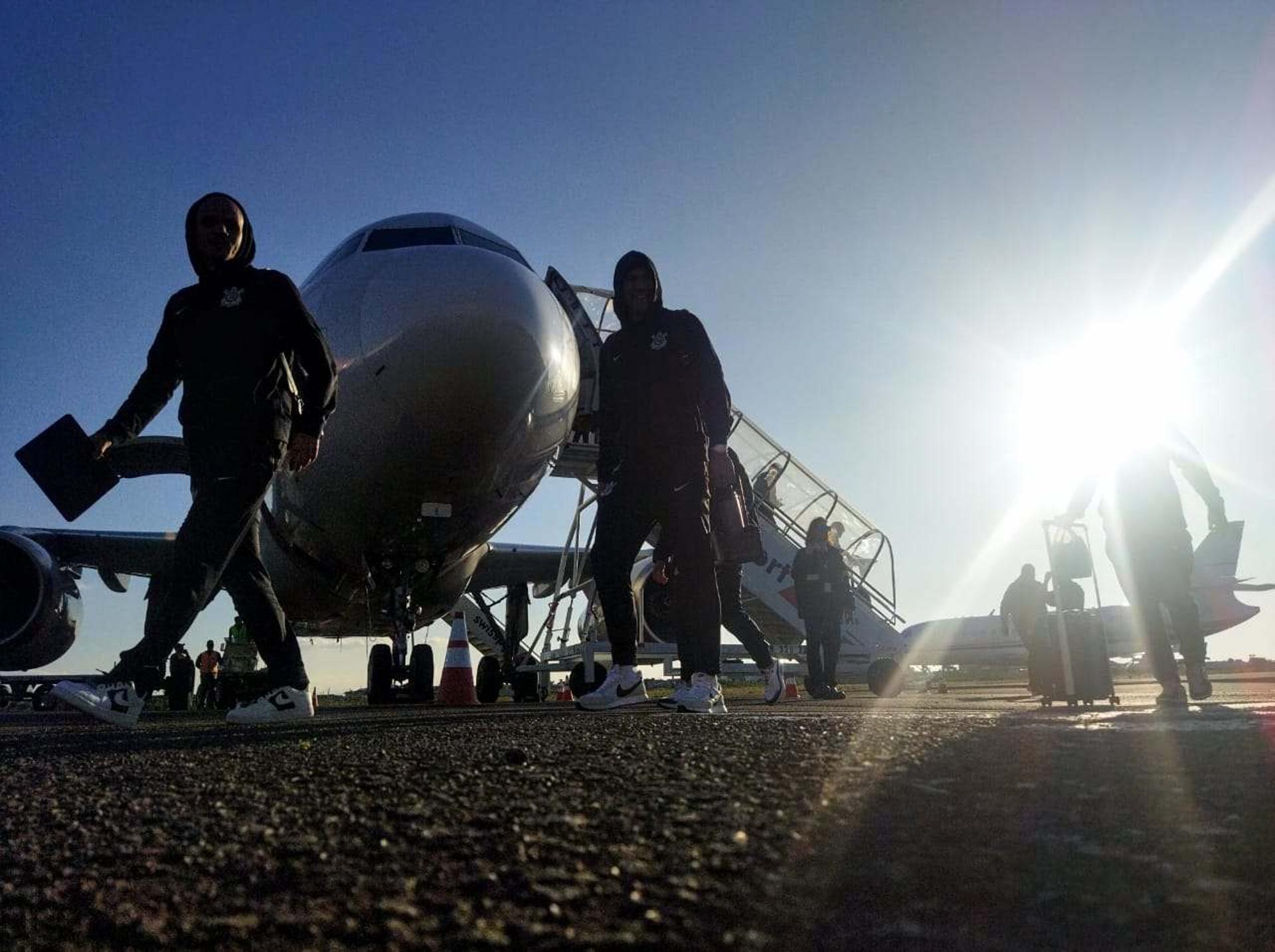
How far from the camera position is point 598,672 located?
10.3m

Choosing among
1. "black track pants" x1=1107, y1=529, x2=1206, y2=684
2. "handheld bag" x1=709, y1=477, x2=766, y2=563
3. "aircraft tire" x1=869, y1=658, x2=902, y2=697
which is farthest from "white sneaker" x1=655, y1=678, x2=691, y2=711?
"aircraft tire" x1=869, y1=658, x2=902, y2=697

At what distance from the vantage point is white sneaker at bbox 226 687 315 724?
13.4 ft

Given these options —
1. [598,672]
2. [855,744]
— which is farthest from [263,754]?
[598,672]

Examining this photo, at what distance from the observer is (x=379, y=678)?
363 inches

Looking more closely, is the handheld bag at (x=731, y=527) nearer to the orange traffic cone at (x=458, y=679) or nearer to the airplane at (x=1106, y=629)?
the orange traffic cone at (x=458, y=679)

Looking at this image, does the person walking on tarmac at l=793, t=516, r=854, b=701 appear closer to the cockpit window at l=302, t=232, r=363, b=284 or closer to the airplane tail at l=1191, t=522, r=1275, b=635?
the cockpit window at l=302, t=232, r=363, b=284

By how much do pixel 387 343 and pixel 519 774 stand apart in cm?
409

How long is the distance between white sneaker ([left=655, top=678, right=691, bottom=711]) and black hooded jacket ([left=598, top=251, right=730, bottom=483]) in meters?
0.95

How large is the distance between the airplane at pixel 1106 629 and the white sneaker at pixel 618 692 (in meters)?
18.4

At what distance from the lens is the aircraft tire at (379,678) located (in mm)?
9219

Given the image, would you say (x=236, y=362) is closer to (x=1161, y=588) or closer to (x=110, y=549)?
(x=1161, y=588)

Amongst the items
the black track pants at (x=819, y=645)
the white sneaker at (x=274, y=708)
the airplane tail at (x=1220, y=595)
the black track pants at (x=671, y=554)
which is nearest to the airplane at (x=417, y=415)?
the white sneaker at (x=274, y=708)

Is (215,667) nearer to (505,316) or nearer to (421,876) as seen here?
(505,316)

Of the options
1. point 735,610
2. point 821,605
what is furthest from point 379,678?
point 821,605
